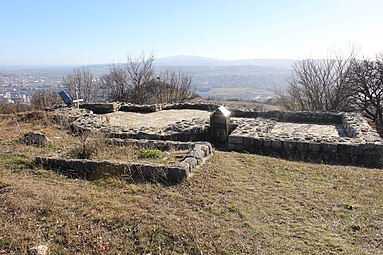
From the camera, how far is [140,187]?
5.41m

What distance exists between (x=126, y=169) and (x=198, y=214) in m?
2.04

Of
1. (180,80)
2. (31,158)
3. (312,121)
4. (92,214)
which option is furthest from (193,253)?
(180,80)

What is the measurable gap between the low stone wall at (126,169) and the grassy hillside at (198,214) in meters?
0.22

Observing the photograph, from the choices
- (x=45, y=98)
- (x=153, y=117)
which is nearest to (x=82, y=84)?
(x=45, y=98)

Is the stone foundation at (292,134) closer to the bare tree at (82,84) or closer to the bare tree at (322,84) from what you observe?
the bare tree at (322,84)

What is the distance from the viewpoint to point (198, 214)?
176 inches

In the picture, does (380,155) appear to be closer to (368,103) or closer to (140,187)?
(140,187)

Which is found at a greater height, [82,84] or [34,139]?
[82,84]

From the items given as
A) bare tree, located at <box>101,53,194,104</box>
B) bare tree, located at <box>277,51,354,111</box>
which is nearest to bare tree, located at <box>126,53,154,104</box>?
bare tree, located at <box>101,53,194,104</box>

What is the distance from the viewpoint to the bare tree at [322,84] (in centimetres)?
1791

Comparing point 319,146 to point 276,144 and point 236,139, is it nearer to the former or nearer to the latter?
point 276,144

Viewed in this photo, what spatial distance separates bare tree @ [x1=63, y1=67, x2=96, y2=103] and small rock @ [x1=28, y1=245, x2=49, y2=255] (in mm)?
25136

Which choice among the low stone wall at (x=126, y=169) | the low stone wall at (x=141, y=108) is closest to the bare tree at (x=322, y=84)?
the low stone wall at (x=141, y=108)

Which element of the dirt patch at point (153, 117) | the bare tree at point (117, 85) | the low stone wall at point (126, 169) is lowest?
the dirt patch at point (153, 117)
